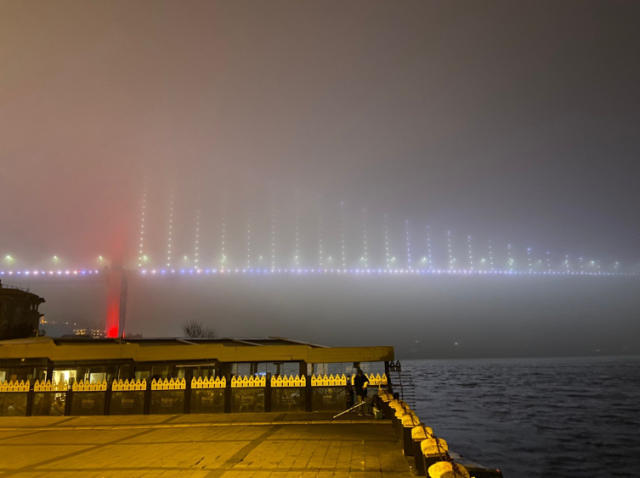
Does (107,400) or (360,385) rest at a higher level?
(360,385)

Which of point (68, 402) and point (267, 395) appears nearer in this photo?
point (267, 395)

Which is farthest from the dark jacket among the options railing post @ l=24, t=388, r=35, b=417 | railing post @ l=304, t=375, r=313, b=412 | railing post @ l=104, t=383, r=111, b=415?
railing post @ l=24, t=388, r=35, b=417

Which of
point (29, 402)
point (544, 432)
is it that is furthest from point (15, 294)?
point (544, 432)

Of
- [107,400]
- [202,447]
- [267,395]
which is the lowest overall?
[202,447]

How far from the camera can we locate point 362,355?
618 inches

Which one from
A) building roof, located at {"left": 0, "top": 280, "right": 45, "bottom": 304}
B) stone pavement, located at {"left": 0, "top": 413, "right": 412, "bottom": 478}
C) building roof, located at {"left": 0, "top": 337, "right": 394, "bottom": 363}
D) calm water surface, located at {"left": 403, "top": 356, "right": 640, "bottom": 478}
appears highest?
building roof, located at {"left": 0, "top": 280, "right": 45, "bottom": 304}

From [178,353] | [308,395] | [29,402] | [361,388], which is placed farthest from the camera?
[178,353]

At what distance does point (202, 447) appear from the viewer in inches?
379

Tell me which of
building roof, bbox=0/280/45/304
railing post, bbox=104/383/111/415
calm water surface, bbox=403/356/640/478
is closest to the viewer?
railing post, bbox=104/383/111/415

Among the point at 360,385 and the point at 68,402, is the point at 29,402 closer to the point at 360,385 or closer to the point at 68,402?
the point at 68,402

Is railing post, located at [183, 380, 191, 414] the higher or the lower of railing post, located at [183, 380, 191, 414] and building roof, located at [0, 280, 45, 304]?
the lower

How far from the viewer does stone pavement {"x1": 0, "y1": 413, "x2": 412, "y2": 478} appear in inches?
302

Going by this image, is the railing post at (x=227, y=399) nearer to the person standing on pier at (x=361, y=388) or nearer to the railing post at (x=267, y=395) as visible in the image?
the railing post at (x=267, y=395)

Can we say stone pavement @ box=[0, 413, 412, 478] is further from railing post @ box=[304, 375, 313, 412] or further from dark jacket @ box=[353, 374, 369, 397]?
dark jacket @ box=[353, 374, 369, 397]
